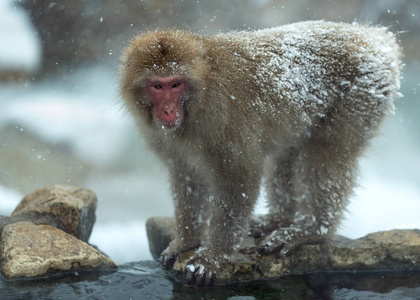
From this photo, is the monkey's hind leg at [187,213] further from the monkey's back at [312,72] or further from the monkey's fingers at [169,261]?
the monkey's back at [312,72]

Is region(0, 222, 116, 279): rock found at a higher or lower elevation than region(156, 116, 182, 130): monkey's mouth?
lower

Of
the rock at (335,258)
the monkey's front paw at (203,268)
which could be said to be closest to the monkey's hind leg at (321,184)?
the rock at (335,258)

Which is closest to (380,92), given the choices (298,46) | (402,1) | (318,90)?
(318,90)

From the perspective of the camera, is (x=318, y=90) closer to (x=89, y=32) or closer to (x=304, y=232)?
(x=304, y=232)

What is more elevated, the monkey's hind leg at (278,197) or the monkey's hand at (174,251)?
the monkey's hind leg at (278,197)

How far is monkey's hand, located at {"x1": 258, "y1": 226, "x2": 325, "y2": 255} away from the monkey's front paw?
0.55 meters

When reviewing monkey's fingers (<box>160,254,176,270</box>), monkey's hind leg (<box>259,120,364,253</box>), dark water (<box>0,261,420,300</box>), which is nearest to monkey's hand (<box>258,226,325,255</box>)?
monkey's hind leg (<box>259,120,364,253</box>)

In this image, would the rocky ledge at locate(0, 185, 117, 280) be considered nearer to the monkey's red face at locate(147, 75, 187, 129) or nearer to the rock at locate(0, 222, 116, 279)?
the rock at locate(0, 222, 116, 279)

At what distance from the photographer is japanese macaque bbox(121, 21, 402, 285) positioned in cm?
410

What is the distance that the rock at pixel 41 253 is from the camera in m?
4.26

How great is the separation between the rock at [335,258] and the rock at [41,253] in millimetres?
872

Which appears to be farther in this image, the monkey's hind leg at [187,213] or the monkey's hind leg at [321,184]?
the monkey's hind leg at [187,213]

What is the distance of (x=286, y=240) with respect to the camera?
4.84 meters

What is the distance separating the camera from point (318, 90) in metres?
4.59
